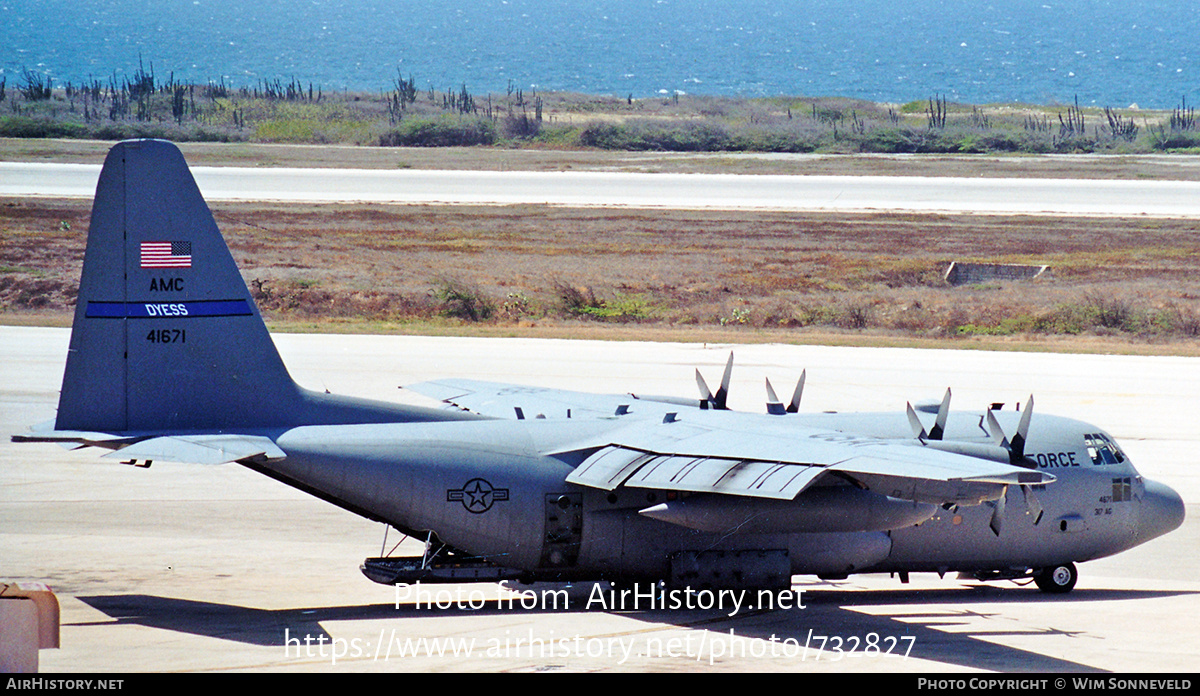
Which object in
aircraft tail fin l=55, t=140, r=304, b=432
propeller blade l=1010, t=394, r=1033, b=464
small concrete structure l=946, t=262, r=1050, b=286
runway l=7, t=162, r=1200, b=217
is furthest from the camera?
runway l=7, t=162, r=1200, b=217

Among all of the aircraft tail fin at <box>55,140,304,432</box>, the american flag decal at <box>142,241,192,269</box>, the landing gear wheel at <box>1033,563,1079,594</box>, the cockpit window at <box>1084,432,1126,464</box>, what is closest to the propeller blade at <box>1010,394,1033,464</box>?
the cockpit window at <box>1084,432,1126,464</box>

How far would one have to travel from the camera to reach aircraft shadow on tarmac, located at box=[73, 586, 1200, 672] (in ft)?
59.1

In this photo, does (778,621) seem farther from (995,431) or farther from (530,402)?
(530,402)

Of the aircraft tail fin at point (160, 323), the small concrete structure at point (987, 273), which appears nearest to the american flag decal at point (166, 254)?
the aircraft tail fin at point (160, 323)

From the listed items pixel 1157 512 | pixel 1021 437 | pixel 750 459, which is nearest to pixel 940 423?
pixel 1021 437

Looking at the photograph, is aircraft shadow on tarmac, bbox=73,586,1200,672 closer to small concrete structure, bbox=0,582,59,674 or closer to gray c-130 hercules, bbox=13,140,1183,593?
gray c-130 hercules, bbox=13,140,1183,593

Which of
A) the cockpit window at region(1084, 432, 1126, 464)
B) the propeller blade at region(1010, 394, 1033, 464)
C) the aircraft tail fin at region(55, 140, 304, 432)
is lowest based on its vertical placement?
the cockpit window at region(1084, 432, 1126, 464)

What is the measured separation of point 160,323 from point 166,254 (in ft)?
3.66

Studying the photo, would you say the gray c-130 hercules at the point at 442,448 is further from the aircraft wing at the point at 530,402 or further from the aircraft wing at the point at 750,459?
the aircraft wing at the point at 530,402

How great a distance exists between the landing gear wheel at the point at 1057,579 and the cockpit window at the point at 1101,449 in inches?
79.7

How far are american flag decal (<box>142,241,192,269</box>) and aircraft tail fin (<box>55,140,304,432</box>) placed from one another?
0.02 metres

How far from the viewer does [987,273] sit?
67.1 metres

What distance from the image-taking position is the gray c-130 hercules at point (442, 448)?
63.3 ft

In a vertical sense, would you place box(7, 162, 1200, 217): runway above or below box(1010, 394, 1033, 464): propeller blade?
above
